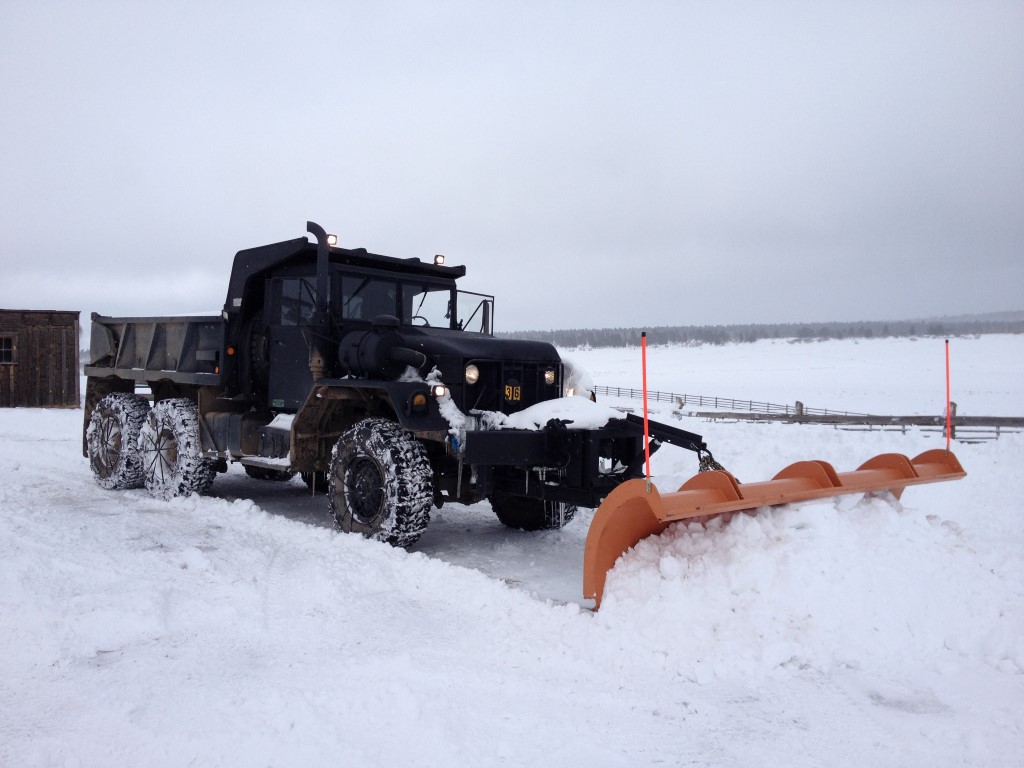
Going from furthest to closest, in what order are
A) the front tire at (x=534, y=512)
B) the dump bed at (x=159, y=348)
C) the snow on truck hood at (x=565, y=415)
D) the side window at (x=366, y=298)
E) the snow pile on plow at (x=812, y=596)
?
the dump bed at (x=159, y=348)
the front tire at (x=534, y=512)
the side window at (x=366, y=298)
the snow on truck hood at (x=565, y=415)
the snow pile on plow at (x=812, y=596)

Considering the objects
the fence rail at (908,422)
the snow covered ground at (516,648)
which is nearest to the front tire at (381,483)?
the snow covered ground at (516,648)

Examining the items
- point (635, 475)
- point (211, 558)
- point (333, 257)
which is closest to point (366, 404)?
point (333, 257)

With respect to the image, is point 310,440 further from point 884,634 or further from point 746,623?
point 884,634

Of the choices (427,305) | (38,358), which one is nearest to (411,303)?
(427,305)

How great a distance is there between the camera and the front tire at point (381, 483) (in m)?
6.23

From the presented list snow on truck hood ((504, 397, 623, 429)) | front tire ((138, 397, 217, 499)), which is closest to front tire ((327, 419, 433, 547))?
snow on truck hood ((504, 397, 623, 429))

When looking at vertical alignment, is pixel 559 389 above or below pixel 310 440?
above

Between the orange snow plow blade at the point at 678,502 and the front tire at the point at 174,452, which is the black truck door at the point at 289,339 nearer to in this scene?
the front tire at the point at 174,452

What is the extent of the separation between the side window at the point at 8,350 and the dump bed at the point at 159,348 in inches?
578

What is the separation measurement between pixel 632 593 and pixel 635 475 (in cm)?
204

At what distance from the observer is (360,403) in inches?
290

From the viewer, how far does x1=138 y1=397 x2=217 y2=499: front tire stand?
8.74 metres

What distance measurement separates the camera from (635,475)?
6562 mm

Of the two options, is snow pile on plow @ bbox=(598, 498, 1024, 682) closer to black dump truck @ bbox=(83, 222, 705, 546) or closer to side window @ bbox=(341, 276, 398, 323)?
black dump truck @ bbox=(83, 222, 705, 546)
